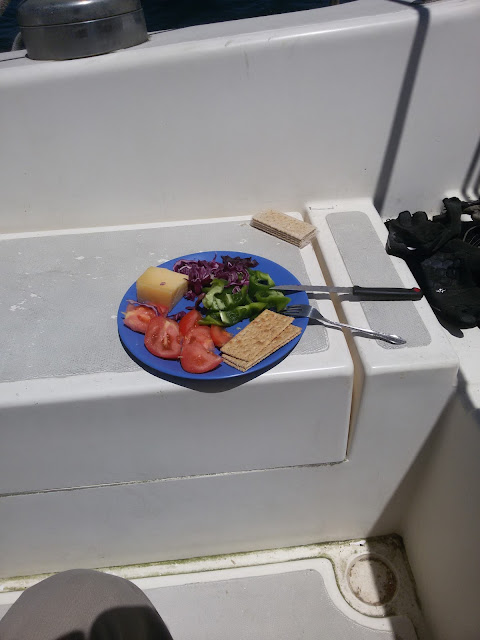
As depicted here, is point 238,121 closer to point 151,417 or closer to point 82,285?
point 82,285

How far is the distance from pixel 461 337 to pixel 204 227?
77cm

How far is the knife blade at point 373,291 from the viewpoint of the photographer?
3.93 ft

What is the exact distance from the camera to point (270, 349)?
1.04 meters

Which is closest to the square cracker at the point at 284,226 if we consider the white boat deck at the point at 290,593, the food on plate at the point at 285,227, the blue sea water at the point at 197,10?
the food on plate at the point at 285,227

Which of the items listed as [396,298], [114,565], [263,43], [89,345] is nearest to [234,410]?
[89,345]

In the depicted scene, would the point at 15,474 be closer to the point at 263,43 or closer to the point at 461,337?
the point at 461,337

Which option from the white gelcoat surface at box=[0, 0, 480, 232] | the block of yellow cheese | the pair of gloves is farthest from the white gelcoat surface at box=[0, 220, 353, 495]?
the white gelcoat surface at box=[0, 0, 480, 232]

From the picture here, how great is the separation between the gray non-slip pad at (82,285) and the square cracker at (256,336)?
7cm

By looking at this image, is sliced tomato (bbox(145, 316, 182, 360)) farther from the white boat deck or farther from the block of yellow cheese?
the white boat deck

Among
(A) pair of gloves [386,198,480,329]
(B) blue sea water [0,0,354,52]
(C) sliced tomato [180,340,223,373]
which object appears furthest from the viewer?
(B) blue sea water [0,0,354,52]

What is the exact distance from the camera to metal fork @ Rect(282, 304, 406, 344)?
1.12 meters

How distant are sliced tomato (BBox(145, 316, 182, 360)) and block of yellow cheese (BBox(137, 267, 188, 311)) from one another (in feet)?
0.24

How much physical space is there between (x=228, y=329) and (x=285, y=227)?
1.54 feet

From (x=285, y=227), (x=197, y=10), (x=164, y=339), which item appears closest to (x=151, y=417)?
(x=164, y=339)
